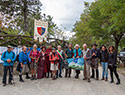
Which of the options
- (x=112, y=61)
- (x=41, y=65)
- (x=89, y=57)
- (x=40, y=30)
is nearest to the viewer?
(x=112, y=61)

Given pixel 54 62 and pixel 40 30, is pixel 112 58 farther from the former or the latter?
pixel 40 30

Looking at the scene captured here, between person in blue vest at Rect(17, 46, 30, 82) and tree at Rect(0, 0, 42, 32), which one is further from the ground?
tree at Rect(0, 0, 42, 32)

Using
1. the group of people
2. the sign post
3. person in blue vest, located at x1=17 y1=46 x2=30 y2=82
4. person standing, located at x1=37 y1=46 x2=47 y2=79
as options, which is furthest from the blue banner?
the sign post

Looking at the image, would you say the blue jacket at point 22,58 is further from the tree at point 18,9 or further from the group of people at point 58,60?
the tree at point 18,9

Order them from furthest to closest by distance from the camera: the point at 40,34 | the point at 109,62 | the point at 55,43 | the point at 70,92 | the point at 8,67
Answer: the point at 55,43
the point at 40,34
the point at 109,62
the point at 8,67
the point at 70,92

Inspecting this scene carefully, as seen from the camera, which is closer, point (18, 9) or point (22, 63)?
point (22, 63)

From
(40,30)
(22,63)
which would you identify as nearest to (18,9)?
(40,30)

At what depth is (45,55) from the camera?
24.9ft

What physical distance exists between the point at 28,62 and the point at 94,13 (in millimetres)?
10829

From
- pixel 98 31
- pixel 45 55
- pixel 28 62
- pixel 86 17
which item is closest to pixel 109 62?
pixel 45 55

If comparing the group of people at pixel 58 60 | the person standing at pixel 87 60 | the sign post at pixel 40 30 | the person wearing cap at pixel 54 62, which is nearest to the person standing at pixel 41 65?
the group of people at pixel 58 60

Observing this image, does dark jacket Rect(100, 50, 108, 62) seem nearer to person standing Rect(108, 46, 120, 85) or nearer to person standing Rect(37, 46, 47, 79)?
person standing Rect(108, 46, 120, 85)

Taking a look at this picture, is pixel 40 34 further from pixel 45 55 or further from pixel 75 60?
pixel 75 60

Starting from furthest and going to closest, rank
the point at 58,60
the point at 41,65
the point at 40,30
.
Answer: the point at 40,30
the point at 41,65
the point at 58,60
